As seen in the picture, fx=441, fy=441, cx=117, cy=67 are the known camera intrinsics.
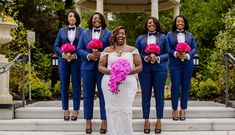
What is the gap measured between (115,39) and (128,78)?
66 centimetres

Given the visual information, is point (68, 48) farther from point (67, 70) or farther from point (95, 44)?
point (95, 44)

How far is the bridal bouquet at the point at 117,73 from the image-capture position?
5910mm

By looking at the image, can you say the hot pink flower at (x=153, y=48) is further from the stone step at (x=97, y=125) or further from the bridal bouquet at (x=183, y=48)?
the stone step at (x=97, y=125)

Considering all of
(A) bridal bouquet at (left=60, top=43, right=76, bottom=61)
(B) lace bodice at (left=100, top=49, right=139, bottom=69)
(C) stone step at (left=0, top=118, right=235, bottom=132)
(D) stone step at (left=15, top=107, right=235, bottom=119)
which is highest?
(A) bridal bouquet at (left=60, top=43, right=76, bottom=61)

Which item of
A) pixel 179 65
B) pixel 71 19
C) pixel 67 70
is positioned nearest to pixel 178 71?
pixel 179 65

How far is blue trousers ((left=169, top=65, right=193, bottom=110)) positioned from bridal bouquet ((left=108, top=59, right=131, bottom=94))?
1.94m

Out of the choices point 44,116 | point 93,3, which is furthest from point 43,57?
Answer: point 44,116

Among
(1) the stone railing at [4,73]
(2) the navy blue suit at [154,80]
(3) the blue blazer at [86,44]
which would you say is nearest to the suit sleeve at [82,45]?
(3) the blue blazer at [86,44]

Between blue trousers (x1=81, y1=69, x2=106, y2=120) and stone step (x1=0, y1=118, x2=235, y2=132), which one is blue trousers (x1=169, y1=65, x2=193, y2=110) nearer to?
stone step (x1=0, y1=118, x2=235, y2=132)

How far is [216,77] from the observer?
13.5m

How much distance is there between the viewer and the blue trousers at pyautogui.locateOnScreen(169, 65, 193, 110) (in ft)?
25.4

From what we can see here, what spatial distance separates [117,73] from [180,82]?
2199 mm

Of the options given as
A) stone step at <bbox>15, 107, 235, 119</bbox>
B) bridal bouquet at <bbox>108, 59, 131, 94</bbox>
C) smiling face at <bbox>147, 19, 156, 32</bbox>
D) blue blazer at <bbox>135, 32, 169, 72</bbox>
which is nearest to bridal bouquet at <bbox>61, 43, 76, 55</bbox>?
blue blazer at <bbox>135, 32, 169, 72</bbox>

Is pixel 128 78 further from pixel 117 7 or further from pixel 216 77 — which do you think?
pixel 117 7
